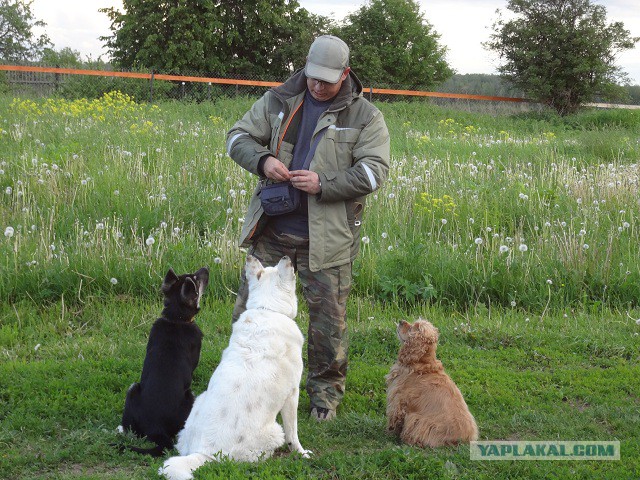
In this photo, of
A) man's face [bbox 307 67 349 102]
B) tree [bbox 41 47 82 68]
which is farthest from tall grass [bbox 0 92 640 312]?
tree [bbox 41 47 82 68]

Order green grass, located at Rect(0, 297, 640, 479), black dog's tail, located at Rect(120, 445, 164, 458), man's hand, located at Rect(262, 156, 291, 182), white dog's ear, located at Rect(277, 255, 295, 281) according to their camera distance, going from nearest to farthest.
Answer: green grass, located at Rect(0, 297, 640, 479)
black dog's tail, located at Rect(120, 445, 164, 458)
white dog's ear, located at Rect(277, 255, 295, 281)
man's hand, located at Rect(262, 156, 291, 182)

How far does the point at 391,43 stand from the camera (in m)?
45.2

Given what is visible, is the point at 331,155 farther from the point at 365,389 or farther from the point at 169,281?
the point at 365,389

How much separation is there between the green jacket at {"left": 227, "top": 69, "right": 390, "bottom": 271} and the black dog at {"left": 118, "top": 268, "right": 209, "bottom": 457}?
754mm

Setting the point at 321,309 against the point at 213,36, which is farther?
the point at 213,36

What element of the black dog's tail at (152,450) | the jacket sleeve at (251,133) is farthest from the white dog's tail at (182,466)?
the jacket sleeve at (251,133)

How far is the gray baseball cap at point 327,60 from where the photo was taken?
5336 millimetres

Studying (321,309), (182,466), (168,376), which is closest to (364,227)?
(321,309)

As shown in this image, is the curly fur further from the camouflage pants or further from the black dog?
the black dog

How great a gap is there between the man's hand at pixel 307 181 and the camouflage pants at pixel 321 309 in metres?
0.51

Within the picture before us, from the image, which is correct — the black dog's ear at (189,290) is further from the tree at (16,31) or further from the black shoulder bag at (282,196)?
the tree at (16,31)

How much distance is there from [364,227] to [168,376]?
535cm

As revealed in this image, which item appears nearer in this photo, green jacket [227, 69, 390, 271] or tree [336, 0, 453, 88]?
green jacket [227, 69, 390, 271]

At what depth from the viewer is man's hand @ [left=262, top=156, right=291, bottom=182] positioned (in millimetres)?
5469
